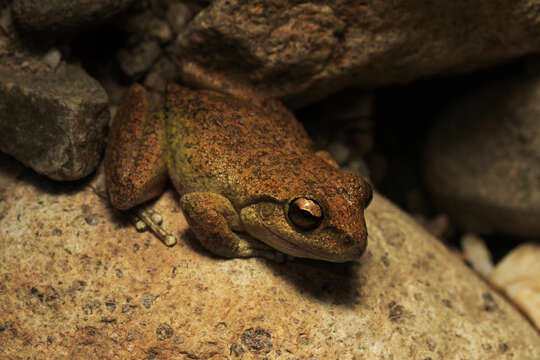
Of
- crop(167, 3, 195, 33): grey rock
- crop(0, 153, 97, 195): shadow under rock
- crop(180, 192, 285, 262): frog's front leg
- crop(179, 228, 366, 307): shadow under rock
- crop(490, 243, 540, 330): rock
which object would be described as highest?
crop(167, 3, 195, 33): grey rock

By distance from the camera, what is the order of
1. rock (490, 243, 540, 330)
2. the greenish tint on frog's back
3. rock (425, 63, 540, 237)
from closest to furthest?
the greenish tint on frog's back → rock (490, 243, 540, 330) → rock (425, 63, 540, 237)

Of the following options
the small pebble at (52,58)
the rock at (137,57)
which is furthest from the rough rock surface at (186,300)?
the rock at (137,57)

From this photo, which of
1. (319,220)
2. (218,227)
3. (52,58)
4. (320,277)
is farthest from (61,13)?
(320,277)

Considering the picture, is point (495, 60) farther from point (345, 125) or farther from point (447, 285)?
point (447, 285)

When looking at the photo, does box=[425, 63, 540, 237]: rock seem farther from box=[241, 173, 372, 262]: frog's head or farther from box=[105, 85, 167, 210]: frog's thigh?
box=[105, 85, 167, 210]: frog's thigh

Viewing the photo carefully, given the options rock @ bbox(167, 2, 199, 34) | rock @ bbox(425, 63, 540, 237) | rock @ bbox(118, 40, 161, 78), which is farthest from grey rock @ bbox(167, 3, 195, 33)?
rock @ bbox(425, 63, 540, 237)

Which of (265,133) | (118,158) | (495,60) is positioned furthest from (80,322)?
(495,60)
